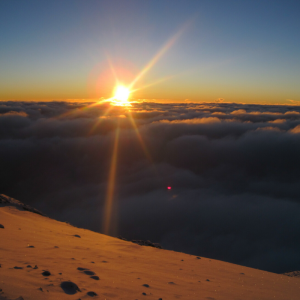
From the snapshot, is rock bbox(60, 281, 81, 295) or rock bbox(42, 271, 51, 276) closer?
rock bbox(60, 281, 81, 295)

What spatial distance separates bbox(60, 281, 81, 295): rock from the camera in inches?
136

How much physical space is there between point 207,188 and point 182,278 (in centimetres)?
5842

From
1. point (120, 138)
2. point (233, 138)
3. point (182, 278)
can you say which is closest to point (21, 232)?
point (182, 278)

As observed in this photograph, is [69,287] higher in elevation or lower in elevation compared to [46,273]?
lower

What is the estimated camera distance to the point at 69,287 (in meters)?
3.60

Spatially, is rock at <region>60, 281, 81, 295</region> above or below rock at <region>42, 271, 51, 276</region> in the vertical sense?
below

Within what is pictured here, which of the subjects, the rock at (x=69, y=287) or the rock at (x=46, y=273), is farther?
the rock at (x=46, y=273)

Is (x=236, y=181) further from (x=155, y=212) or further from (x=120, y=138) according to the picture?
(x=120, y=138)

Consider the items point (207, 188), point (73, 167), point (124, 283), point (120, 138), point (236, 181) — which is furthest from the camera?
point (120, 138)

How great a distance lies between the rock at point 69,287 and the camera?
3453 mm

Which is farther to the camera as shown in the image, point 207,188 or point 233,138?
point 233,138

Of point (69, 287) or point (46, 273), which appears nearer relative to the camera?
point (69, 287)

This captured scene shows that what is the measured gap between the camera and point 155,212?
45031 millimetres

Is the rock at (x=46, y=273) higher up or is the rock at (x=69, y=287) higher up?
the rock at (x=46, y=273)
